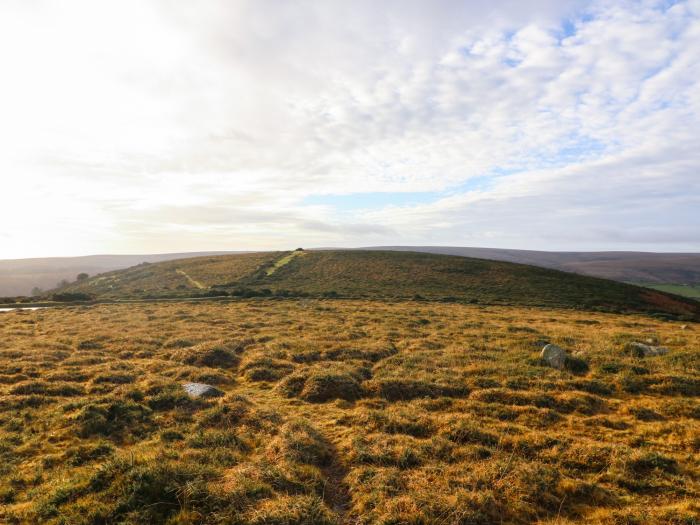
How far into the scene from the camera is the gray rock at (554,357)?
15258 millimetres

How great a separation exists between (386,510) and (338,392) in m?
6.50

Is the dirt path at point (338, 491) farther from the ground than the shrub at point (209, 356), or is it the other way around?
the shrub at point (209, 356)

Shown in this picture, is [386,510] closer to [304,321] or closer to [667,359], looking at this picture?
[667,359]

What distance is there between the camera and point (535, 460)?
827 cm

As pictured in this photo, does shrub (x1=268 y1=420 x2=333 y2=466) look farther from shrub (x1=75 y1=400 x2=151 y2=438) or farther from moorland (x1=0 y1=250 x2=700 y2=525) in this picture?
shrub (x1=75 y1=400 x2=151 y2=438)

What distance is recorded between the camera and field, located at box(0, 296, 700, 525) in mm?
6609

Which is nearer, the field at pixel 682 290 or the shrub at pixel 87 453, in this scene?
the shrub at pixel 87 453

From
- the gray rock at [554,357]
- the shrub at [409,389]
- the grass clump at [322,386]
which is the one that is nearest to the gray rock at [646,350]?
the gray rock at [554,357]

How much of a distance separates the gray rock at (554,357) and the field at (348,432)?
0.46 meters

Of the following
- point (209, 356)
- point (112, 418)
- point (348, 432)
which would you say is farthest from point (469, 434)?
point (209, 356)

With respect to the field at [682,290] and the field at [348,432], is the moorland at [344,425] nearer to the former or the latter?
the field at [348,432]

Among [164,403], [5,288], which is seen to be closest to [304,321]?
[164,403]

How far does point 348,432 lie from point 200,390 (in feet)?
18.2

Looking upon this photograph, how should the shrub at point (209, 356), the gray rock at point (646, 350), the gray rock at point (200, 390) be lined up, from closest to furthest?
the gray rock at point (200, 390), the shrub at point (209, 356), the gray rock at point (646, 350)
